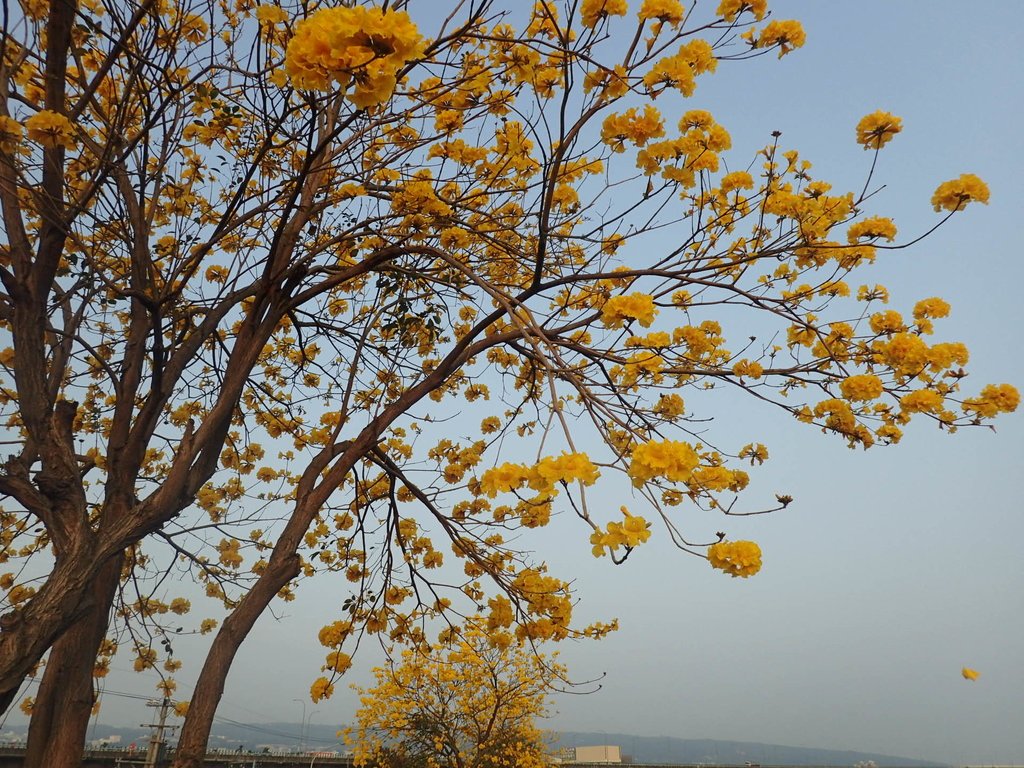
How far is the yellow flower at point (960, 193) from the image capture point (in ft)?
8.14

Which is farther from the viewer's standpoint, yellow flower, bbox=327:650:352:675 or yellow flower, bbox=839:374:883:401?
yellow flower, bbox=327:650:352:675

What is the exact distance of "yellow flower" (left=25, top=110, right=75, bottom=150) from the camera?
2.61 m

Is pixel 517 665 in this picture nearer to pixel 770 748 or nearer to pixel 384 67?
pixel 384 67

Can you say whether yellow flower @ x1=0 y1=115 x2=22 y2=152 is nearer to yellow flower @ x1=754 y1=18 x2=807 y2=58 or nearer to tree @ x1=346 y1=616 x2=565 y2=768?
yellow flower @ x1=754 y1=18 x2=807 y2=58

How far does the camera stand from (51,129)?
104 inches

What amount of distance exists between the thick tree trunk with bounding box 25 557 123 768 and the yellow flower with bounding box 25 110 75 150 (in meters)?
1.69


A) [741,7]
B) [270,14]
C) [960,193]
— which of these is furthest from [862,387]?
[270,14]

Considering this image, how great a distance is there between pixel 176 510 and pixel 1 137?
5.35 feet

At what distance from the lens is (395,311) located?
4.16 m

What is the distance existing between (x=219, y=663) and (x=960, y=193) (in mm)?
3321

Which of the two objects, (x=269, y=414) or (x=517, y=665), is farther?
(x=517, y=665)

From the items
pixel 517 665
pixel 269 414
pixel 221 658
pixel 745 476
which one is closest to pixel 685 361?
pixel 745 476

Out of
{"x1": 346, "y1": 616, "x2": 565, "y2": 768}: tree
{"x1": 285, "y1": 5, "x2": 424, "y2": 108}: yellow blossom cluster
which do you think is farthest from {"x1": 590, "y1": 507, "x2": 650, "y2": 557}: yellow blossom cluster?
{"x1": 346, "y1": 616, "x2": 565, "y2": 768}: tree

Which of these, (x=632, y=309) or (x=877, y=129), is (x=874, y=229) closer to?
(x=877, y=129)
